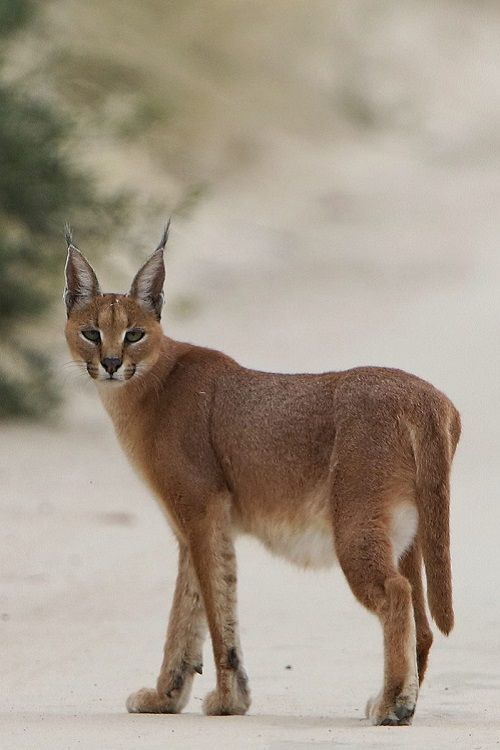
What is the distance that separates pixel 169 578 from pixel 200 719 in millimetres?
4154

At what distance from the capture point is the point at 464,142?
143 ft

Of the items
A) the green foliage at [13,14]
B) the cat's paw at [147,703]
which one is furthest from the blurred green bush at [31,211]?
the cat's paw at [147,703]

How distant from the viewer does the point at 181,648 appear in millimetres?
7531

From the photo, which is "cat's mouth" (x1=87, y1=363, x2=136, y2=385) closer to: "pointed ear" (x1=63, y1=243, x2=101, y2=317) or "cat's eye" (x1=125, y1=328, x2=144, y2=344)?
"cat's eye" (x1=125, y1=328, x2=144, y2=344)

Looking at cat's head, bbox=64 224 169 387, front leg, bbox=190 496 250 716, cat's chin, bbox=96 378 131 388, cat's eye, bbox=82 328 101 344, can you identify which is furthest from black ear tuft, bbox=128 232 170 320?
front leg, bbox=190 496 250 716

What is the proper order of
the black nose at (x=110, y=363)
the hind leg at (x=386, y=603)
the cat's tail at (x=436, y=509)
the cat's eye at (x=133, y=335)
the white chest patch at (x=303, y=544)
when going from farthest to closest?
the cat's eye at (x=133, y=335), the black nose at (x=110, y=363), the white chest patch at (x=303, y=544), the cat's tail at (x=436, y=509), the hind leg at (x=386, y=603)

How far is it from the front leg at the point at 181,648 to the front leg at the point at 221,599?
0.27m

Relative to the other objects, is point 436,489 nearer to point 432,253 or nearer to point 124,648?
point 124,648

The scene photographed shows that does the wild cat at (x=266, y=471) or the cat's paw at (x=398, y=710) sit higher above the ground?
the wild cat at (x=266, y=471)

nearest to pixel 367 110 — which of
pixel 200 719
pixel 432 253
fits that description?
pixel 432 253

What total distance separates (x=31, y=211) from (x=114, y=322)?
1176 cm

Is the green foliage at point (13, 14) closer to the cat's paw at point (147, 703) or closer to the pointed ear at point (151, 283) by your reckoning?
the pointed ear at point (151, 283)

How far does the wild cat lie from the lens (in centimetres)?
662

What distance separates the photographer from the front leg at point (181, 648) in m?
7.46
